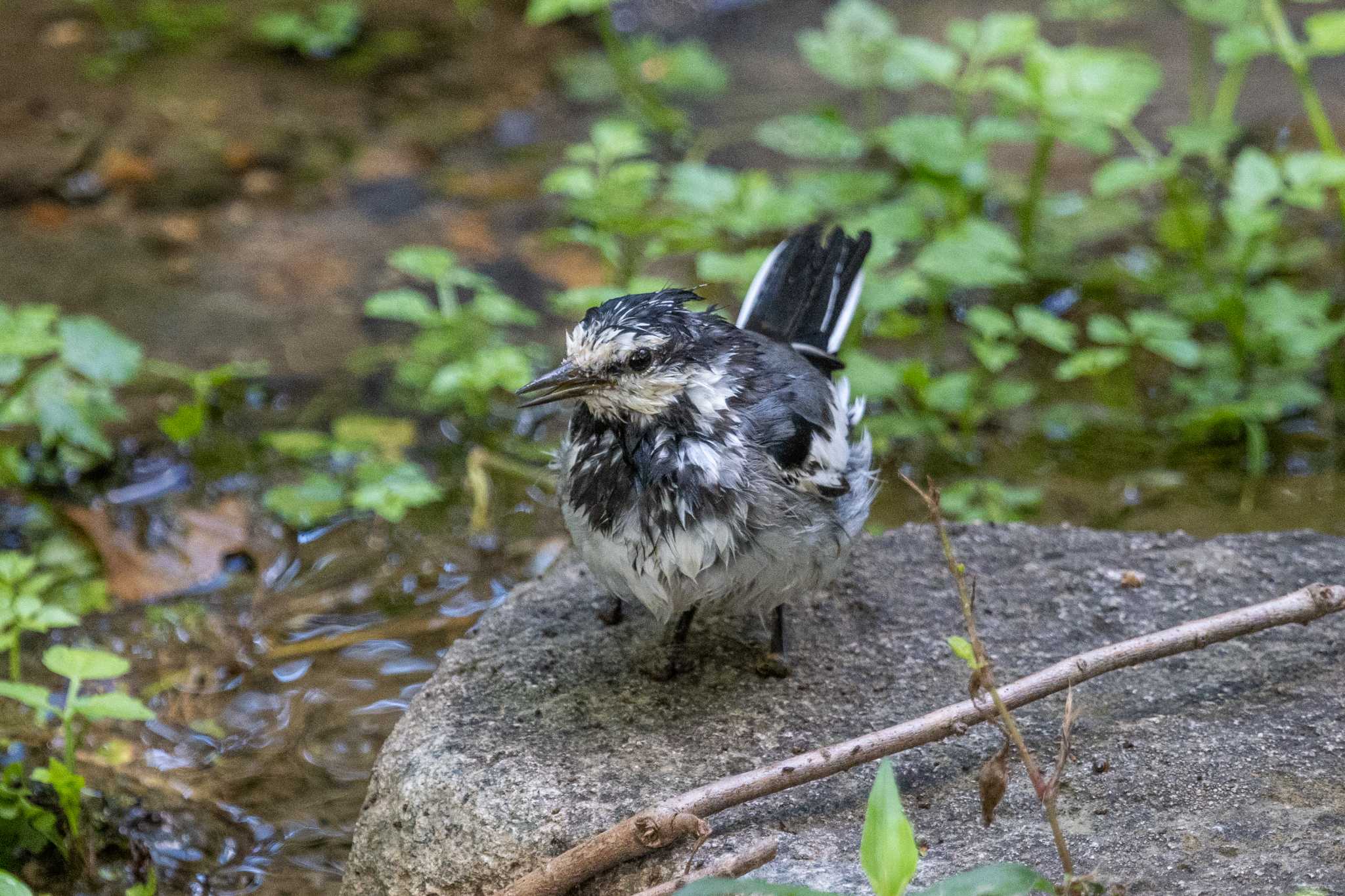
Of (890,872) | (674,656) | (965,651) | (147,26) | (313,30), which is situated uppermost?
(965,651)

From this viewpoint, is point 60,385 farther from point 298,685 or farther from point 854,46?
point 854,46

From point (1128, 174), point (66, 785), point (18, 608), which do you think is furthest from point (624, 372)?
point (1128, 174)

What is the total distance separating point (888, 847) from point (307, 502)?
10.7 feet

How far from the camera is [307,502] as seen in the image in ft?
16.3

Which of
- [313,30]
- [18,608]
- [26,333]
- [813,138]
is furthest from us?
[313,30]

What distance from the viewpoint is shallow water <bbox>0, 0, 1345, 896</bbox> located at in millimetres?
3902

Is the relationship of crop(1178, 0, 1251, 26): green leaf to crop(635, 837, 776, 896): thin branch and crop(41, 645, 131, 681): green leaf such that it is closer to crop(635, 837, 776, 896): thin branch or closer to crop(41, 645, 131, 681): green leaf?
crop(635, 837, 776, 896): thin branch

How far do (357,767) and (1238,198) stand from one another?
3529mm

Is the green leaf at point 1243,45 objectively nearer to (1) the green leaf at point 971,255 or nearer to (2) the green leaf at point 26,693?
(1) the green leaf at point 971,255

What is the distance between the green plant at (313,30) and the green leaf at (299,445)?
3762mm

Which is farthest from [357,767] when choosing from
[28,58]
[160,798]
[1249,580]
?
[28,58]

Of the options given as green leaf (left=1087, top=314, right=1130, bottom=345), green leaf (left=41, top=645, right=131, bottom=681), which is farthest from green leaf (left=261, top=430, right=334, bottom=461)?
green leaf (left=1087, top=314, right=1130, bottom=345)

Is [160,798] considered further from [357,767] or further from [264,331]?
[264,331]

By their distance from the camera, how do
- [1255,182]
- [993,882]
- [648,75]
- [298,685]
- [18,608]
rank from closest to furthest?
[993,882] < [18,608] < [298,685] < [1255,182] < [648,75]
